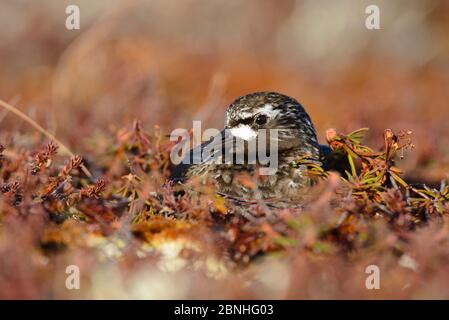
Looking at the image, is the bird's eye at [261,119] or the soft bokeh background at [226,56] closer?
the bird's eye at [261,119]

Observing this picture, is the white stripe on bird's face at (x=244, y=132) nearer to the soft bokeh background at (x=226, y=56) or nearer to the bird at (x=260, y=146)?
the bird at (x=260, y=146)

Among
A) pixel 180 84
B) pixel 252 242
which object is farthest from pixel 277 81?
pixel 252 242

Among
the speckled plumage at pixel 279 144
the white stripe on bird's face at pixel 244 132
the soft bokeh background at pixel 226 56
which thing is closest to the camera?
the speckled plumage at pixel 279 144

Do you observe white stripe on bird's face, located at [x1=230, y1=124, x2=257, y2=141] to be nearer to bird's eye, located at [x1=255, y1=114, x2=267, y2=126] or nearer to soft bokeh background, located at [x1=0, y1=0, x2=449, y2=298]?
bird's eye, located at [x1=255, y1=114, x2=267, y2=126]

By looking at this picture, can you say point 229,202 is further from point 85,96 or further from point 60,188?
point 85,96

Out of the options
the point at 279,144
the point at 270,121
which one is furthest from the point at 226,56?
the point at 279,144

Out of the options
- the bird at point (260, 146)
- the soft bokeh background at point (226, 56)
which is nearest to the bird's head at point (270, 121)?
the bird at point (260, 146)

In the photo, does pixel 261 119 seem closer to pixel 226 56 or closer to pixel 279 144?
pixel 279 144
